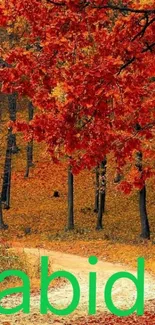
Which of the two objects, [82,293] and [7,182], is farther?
[7,182]

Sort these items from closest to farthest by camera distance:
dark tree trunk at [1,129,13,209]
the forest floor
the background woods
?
the background woods, the forest floor, dark tree trunk at [1,129,13,209]

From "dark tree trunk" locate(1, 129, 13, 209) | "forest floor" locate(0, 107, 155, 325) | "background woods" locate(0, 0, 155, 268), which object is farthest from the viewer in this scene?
"dark tree trunk" locate(1, 129, 13, 209)

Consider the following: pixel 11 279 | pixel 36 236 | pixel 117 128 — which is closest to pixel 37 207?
pixel 36 236

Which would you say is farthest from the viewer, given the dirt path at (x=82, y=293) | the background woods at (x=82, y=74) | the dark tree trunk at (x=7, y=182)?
the dark tree trunk at (x=7, y=182)

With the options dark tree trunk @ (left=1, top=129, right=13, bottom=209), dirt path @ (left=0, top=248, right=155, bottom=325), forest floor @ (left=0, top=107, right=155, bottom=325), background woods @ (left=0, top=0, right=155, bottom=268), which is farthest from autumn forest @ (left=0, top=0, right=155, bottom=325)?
dark tree trunk @ (left=1, top=129, right=13, bottom=209)

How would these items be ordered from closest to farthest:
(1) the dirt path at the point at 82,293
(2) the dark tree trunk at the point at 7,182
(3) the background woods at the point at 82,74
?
(3) the background woods at the point at 82,74, (1) the dirt path at the point at 82,293, (2) the dark tree trunk at the point at 7,182

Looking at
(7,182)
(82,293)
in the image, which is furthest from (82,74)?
(7,182)

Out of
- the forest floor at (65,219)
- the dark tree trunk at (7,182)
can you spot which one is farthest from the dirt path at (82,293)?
the dark tree trunk at (7,182)

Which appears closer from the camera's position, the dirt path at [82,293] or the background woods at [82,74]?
the background woods at [82,74]

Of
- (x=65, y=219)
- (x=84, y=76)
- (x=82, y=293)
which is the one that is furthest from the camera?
(x=65, y=219)

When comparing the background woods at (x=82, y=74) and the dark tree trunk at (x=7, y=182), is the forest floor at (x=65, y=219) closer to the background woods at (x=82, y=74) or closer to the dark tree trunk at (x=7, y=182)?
the dark tree trunk at (x=7, y=182)

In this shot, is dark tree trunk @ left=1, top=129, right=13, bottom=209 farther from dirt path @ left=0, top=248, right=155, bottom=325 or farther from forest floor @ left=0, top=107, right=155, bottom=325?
dirt path @ left=0, top=248, right=155, bottom=325

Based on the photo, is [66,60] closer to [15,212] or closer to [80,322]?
[80,322]

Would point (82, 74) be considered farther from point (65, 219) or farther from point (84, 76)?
point (65, 219)
